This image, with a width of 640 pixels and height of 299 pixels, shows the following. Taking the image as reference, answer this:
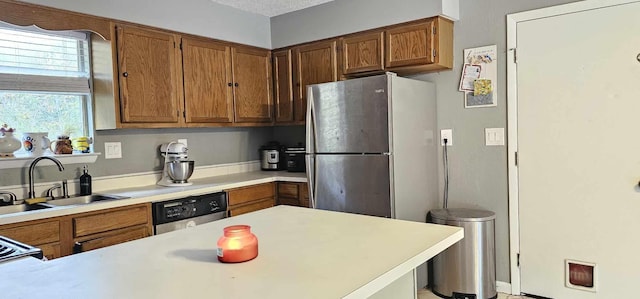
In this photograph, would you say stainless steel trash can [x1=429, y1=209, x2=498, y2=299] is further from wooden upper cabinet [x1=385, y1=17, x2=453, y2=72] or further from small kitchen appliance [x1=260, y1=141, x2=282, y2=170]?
small kitchen appliance [x1=260, y1=141, x2=282, y2=170]

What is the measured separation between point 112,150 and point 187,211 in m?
0.78

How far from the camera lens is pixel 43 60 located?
2.93 meters

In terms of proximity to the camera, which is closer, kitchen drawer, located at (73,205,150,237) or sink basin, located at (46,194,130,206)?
kitchen drawer, located at (73,205,150,237)

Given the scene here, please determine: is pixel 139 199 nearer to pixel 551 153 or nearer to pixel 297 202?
pixel 297 202

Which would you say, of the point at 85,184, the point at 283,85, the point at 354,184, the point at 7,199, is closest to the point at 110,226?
the point at 85,184

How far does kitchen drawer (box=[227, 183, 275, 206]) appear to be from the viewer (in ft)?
10.8

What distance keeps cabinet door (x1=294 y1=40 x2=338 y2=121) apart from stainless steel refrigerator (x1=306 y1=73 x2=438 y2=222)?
366 mm

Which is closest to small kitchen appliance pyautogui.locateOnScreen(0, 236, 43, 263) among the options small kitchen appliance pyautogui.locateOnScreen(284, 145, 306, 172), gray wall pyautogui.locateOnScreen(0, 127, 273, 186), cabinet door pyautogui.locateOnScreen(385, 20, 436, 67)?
gray wall pyautogui.locateOnScreen(0, 127, 273, 186)

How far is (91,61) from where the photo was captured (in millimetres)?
3074

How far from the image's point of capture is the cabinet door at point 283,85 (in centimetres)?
393

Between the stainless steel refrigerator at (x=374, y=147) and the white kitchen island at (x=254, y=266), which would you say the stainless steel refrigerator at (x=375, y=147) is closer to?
the stainless steel refrigerator at (x=374, y=147)

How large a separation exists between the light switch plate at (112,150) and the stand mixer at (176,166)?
332mm

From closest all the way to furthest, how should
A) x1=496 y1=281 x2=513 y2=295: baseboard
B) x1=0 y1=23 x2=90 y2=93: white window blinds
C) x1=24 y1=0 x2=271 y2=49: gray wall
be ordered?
x1=0 y1=23 x2=90 y2=93: white window blinds → x1=24 y1=0 x2=271 y2=49: gray wall → x1=496 y1=281 x2=513 y2=295: baseboard

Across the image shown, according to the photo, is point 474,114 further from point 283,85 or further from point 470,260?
point 283,85
